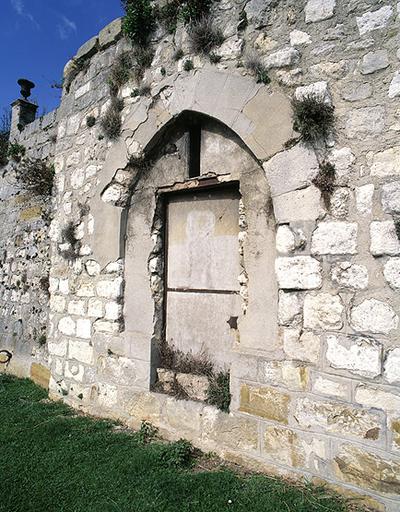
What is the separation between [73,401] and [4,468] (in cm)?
134

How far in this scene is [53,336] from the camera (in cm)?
457

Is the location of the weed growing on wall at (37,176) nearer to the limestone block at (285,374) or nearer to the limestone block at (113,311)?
the limestone block at (113,311)

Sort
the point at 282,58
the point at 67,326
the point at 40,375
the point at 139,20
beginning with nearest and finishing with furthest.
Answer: the point at 282,58 < the point at 139,20 < the point at 67,326 < the point at 40,375

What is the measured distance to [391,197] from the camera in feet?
8.00

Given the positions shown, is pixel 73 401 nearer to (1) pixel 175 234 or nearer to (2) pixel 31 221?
(1) pixel 175 234

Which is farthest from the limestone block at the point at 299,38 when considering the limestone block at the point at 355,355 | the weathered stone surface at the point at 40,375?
the weathered stone surface at the point at 40,375

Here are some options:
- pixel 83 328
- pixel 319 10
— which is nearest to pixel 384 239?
pixel 319 10

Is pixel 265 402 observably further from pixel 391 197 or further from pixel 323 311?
pixel 391 197

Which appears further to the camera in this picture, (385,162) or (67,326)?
(67,326)

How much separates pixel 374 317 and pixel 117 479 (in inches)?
80.5

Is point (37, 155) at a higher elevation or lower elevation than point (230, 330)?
higher

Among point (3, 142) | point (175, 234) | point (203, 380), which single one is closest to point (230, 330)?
point (203, 380)

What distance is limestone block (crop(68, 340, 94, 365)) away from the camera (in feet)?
13.5

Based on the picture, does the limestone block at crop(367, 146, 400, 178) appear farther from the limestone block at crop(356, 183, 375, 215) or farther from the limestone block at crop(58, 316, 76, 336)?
the limestone block at crop(58, 316, 76, 336)
